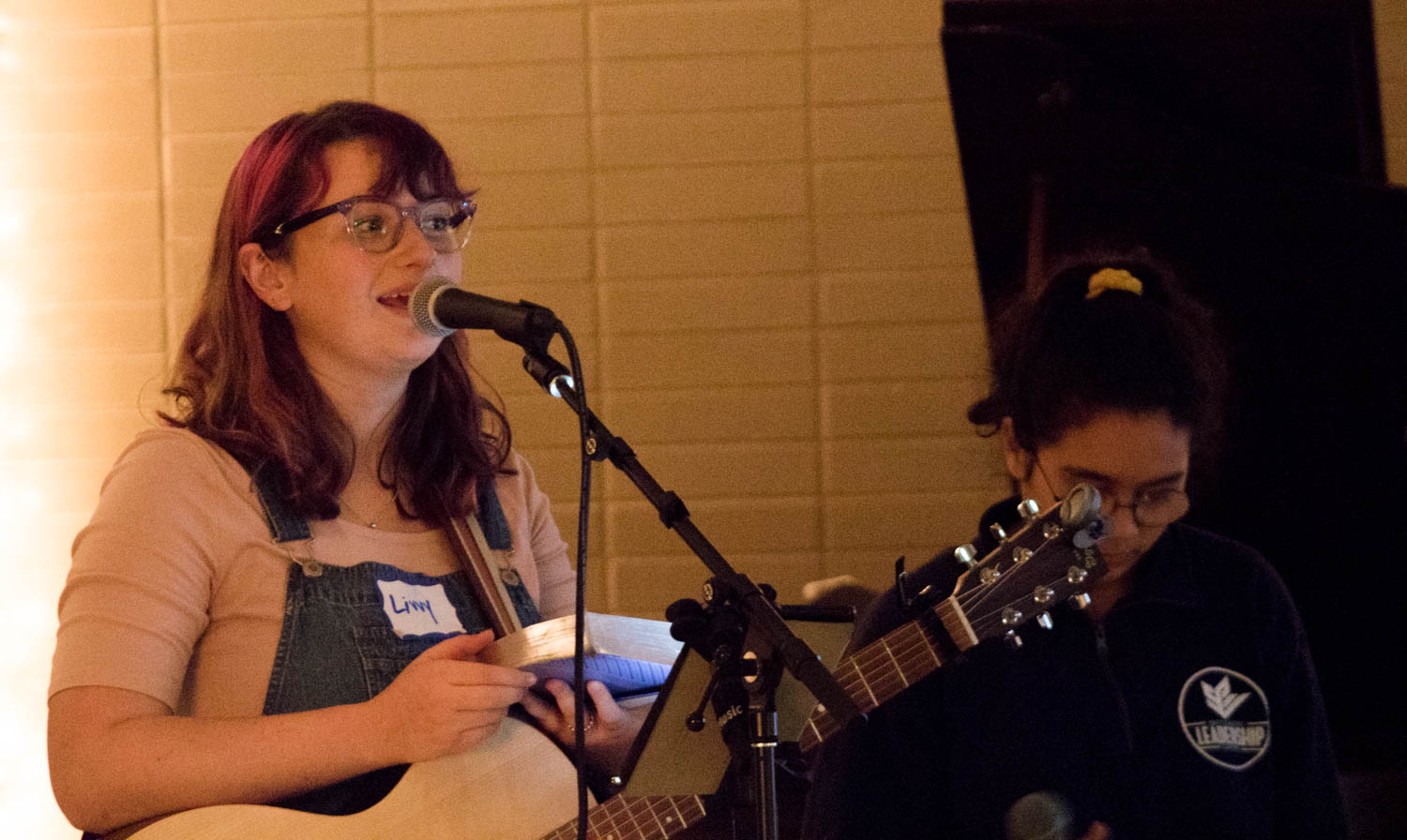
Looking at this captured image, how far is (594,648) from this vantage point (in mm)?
1429

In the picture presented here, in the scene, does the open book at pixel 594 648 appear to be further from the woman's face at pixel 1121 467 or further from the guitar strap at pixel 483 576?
the woman's face at pixel 1121 467

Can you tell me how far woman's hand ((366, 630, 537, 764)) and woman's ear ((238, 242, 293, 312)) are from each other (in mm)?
570

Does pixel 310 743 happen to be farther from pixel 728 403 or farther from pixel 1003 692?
pixel 728 403

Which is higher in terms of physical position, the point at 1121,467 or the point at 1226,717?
the point at 1121,467

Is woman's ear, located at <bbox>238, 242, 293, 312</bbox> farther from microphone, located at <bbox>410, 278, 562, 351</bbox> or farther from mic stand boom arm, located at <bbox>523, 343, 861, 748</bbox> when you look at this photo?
mic stand boom arm, located at <bbox>523, 343, 861, 748</bbox>

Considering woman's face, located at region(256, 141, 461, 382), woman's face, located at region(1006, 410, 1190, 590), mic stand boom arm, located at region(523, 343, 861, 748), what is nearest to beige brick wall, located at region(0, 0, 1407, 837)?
woman's face, located at region(1006, 410, 1190, 590)

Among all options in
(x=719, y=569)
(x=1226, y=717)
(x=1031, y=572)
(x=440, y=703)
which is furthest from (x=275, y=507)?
(x=1226, y=717)

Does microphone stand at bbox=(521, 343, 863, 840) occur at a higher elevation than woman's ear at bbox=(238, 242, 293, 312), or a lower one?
lower

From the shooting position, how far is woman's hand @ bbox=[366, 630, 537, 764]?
4.88 feet

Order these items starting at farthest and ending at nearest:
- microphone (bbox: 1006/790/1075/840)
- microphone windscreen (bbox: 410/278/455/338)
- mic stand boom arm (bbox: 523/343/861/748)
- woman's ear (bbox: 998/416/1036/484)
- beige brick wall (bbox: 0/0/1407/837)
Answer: beige brick wall (bbox: 0/0/1407/837)
woman's ear (bbox: 998/416/1036/484)
microphone (bbox: 1006/790/1075/840)
microphone windscreen (bbox: 410/278/455/338)
mic stand boom arm (bbox: 523/343/861/748)

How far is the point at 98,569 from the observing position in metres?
1.51

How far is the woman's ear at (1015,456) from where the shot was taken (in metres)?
1.89

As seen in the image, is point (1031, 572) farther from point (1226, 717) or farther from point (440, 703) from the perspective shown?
point (440, 703)

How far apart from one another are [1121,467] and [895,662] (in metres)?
0.52
